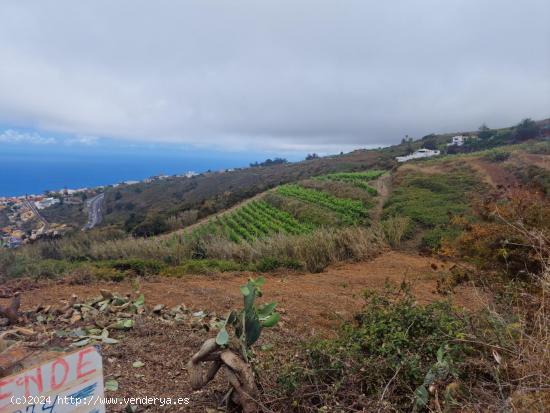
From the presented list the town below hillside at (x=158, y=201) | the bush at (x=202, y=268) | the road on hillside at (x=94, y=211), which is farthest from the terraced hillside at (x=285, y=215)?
the road on hillside at (x=94, y=211)

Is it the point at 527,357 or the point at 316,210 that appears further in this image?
the point at 316,210

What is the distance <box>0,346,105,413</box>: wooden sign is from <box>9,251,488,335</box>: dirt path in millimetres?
2867

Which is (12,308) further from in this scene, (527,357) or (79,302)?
(527,357)

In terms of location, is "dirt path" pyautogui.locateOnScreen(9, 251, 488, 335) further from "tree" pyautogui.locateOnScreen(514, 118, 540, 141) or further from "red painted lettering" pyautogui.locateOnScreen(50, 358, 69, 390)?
"tree" pyautogui.locateOnScreen(514, 118, 540, 141)

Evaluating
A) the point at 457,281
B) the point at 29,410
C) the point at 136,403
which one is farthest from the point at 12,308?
the point at 457,281

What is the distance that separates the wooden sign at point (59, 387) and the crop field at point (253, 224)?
45.3 ft

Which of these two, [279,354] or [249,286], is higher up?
[249,286]

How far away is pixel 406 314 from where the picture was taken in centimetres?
339

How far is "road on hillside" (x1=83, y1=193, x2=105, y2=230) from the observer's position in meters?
35.7

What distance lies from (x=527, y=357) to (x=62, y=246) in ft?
49.7

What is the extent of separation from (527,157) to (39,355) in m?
28.6

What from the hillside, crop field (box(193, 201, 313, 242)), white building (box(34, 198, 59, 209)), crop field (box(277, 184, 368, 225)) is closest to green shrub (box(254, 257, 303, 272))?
the hillside

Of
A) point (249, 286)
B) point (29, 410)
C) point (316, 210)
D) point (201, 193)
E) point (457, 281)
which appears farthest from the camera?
point (201, 193)

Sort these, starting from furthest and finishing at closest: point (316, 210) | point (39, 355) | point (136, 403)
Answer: point (316, 210)
point (136, 403)
point (39, 355)
